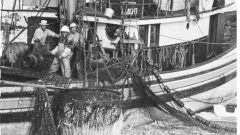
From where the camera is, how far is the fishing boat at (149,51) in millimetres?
8281

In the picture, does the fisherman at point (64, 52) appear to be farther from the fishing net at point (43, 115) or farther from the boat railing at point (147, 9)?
the boat railing at point (147, 9)

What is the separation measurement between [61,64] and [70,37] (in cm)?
54

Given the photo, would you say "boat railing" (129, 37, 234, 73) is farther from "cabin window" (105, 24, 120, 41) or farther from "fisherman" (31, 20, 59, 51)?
"fisherman" (31, 20, 59, 51)

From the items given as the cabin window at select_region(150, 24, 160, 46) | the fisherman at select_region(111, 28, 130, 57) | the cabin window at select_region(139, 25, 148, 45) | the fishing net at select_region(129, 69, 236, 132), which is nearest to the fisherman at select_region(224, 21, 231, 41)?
the cabin window at select_region(150, 24, 160, 46)

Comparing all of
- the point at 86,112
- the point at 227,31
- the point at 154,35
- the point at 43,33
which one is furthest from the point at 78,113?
the point at 227,31

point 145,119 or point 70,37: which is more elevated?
point 70,37

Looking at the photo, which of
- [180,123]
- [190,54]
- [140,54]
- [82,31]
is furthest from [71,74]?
[190,54]

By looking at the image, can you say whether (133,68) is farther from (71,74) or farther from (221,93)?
(221,93)

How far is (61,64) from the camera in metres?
8.08

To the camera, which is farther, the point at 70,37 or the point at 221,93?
the point at 221,93

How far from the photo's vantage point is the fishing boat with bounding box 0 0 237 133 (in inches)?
326

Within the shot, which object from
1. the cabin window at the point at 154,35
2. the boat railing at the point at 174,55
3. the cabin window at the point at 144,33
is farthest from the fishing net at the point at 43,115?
the cabin window at the point at 154,35

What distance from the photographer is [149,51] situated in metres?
10.2

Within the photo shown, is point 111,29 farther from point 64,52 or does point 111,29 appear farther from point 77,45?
point 64,52
